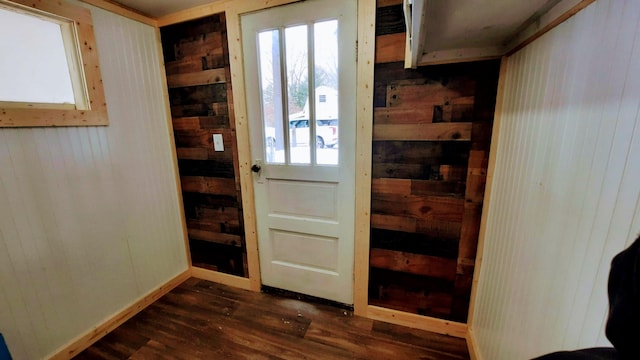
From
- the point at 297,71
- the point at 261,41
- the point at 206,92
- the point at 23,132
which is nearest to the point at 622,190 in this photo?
the point at 297,71

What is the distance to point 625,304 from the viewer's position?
0.85 ft

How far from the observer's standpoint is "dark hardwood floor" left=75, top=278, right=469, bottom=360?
61.4 inches

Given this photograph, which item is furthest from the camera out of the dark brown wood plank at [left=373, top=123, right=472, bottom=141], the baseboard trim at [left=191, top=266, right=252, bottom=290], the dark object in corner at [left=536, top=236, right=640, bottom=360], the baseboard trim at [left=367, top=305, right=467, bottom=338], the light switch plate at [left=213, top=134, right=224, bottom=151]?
the baseboard trim at [left=191, top=266, right=252, bottom=290]

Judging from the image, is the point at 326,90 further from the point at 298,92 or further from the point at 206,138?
the point at 206,138

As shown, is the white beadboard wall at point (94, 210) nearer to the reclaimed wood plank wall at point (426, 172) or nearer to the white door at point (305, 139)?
the white door at point (305, 139)

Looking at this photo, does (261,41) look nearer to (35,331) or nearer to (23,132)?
(23,132)

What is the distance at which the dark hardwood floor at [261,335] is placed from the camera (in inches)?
61.4

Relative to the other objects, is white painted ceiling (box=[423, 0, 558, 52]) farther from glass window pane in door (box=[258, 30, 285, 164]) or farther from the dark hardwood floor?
the dark hardwood floor

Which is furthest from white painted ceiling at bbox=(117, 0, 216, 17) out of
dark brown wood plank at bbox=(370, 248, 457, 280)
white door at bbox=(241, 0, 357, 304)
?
dark brown wood plank at bbox=(370, 248, 457, 280)

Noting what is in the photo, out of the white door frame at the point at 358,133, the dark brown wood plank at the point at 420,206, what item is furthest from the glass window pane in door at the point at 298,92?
the dark brown wood plank at the point at 420,206

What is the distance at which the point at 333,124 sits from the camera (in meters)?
1.66

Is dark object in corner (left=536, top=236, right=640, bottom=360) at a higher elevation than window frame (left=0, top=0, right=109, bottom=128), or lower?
lower

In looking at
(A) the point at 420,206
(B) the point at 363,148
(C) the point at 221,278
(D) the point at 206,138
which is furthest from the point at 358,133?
(C) the point at 221,278

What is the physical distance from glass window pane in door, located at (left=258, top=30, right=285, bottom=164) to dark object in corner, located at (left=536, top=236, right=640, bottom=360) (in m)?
1.67
